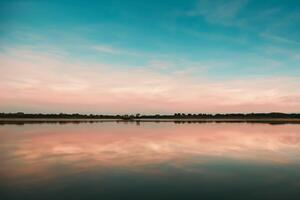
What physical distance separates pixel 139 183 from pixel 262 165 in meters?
6.63

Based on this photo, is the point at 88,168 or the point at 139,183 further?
the point at 88,168

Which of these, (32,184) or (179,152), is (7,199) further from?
(179,152)

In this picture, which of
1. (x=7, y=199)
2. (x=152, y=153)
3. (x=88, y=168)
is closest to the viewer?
(x=7, y=199)

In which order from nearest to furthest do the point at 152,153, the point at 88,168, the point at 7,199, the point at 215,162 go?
the point at 7,199 → the point at 88,168 → the point at 215,162 → the point at 152,153

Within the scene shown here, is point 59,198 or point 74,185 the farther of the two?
point 74,185

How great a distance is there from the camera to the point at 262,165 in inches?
546

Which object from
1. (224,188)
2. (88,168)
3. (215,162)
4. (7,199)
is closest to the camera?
(7,199)

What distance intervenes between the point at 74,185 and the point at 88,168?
3030 mm

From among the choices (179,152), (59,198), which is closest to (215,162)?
(179,152)

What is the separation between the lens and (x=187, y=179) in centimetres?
1098

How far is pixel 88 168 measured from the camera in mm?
13078

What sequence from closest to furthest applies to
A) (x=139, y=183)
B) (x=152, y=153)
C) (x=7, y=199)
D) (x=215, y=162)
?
(x=7, y=199) → (x=139, y=183) → (x=215, y=162) → (x=152, y=153)

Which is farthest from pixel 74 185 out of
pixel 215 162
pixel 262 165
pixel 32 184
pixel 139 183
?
pixel 262 165

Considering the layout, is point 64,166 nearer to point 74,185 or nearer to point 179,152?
point 74,185
